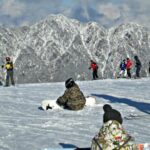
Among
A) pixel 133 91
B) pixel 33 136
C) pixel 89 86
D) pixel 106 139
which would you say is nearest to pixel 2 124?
pixel 33 136

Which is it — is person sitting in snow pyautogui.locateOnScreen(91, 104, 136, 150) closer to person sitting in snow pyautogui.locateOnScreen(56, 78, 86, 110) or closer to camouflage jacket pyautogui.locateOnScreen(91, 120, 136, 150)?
camouflage jacket pyautogui.locateOnScreen(91, 120, 136, 150)

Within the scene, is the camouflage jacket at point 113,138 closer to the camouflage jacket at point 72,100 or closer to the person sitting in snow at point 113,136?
the person sitting in snow at point 113,136

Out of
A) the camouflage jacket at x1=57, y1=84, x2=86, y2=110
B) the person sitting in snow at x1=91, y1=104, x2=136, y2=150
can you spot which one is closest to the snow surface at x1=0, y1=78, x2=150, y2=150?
the camouflage jacket at x1=57, y1=84, x2=86, y2=110

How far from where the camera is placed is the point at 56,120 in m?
20.2

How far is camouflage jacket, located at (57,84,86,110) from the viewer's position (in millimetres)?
22797

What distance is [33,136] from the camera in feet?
55.9

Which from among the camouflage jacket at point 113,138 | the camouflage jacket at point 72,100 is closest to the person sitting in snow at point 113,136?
the camouflage jacket at point 113,138

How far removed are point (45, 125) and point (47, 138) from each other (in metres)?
2.53

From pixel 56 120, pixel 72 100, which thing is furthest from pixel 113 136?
pixel 72 100

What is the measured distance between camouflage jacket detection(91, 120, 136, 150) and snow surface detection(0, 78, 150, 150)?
4553 millimetres

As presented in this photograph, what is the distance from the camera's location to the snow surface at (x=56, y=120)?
53.2ft

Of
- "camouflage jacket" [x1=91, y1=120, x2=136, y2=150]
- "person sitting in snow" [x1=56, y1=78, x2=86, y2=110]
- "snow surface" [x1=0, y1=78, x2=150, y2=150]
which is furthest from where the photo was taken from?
"person sitting in snow" [x1=56, y1=78, x2=86, y2=110]

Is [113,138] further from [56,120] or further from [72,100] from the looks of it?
[72,100]

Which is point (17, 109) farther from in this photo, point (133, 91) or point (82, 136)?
point (133, 91)
